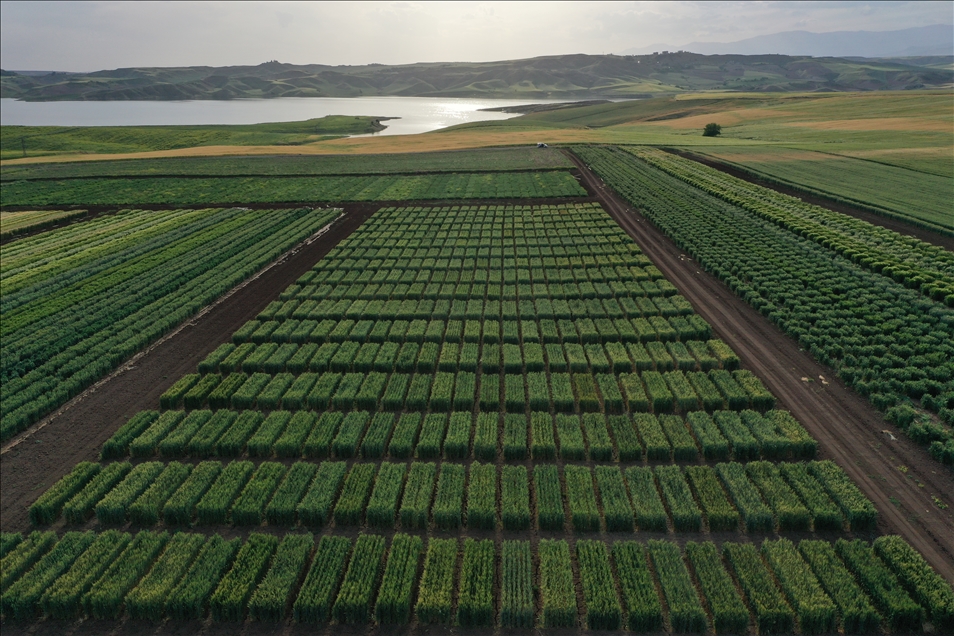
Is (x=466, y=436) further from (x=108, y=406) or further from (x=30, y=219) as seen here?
(x=30, y=219)

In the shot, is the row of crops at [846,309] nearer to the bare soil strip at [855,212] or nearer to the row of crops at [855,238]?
the row of crops at [855,238]

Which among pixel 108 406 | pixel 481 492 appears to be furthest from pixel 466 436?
pixel 108 406

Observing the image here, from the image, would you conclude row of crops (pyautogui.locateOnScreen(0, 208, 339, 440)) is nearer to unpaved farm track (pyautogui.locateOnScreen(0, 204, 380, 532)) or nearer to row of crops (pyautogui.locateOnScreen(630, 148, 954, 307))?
unpaved farm track (pyautogui.locateOnScreen(0, 204, 380, 532))

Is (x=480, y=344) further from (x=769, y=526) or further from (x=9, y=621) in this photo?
(x=9, y=621)

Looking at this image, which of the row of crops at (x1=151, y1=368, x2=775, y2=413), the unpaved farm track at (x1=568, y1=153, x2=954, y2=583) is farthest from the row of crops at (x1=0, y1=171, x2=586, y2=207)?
the row of crops at (x1=151, y1=368, x2=775, y2=413)

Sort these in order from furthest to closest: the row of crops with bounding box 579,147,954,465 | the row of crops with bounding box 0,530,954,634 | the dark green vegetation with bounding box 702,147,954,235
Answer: the dark green vegetation with bounding box 702,147,954,235 → the row of crops with bounding box 579,147,954,465 → the row of crops with bounding box 0,530,954,634

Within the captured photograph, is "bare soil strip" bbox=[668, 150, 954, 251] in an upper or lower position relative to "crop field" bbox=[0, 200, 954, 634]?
upper
